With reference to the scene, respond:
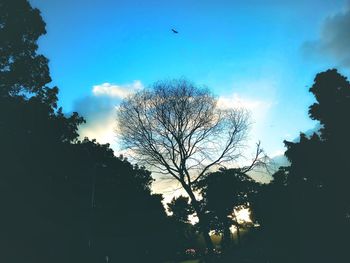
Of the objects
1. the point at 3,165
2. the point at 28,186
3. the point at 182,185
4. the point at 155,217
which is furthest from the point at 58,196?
the point at 155,217

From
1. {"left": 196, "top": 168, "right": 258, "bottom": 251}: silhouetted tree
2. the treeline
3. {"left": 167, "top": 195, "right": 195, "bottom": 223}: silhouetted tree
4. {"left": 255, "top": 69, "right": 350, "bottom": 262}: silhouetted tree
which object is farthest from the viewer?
{"left": 167, "top": 195, "right": 195, "bottom": 223}: silhouetted tree

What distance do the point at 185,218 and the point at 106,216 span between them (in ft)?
145

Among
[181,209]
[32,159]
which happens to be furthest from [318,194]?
[181,209]

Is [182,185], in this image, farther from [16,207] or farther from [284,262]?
[16,207]

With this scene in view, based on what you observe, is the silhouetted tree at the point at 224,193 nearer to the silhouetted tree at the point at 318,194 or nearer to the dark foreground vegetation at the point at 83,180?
the dark foreground vegetation at the point at 83,180

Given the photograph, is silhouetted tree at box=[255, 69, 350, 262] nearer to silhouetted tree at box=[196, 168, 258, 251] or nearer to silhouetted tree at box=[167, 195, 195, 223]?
silhouetted tree at box=[196, 168, 258, 251]

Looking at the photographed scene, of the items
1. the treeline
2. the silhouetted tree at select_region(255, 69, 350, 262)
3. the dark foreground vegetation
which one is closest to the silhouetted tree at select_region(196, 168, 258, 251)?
the dark foreground vegetation

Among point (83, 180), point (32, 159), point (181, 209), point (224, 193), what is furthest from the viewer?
point (181, 209)

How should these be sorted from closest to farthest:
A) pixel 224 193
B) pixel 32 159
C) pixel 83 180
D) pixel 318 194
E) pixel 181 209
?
pixel 32 159, pixel 318 194, pixel 83 180, pixel 224 193, pixel 181 209

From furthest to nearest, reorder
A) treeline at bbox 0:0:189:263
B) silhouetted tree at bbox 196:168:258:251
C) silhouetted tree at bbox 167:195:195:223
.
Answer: silhouetted tree at bbox 167:195:195:223 → silhouetted tree at bbox 196:168:258:251 → treeline at bbox 0:0:189:263

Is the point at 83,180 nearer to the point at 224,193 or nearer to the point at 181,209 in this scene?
the point at 224,193

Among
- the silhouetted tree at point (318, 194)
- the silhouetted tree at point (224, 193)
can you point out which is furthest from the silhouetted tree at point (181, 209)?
the silhouetted tree at point (318, 194)

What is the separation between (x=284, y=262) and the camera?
21484mm

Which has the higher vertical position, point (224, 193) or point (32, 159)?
point (224, 193)
